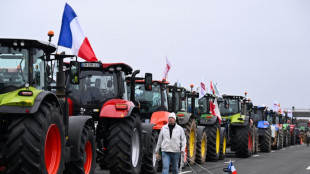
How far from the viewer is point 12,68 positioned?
9008 mm

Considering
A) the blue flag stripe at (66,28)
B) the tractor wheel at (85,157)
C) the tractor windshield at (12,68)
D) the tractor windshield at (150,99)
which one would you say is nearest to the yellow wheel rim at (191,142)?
the tractor windshield at (150,99)

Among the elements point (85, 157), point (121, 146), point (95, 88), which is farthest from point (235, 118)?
point (85, 157)

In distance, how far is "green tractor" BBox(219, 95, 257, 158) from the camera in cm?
2477

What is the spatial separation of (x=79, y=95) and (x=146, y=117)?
166 inches

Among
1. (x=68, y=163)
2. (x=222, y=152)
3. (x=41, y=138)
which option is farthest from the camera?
(x=222, y=152)

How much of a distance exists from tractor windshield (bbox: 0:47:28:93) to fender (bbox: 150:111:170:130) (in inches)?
274

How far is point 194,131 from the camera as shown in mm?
19578

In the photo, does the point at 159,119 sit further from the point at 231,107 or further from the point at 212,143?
the point at 231,107

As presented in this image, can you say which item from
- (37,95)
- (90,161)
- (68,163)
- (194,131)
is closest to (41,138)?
(37,95)

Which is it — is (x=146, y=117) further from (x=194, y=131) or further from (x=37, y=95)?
(x=37, y=95)

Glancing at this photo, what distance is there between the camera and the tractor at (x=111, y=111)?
479 inches

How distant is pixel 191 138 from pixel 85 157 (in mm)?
8715

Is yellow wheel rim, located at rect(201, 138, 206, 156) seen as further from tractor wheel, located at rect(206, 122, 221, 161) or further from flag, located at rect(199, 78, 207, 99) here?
flag, located at rect(199, 78, 207, 99)

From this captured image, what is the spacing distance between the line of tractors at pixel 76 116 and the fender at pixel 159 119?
0.03 meters
